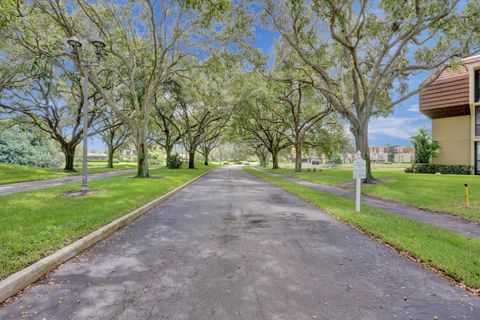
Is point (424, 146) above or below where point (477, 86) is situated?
below

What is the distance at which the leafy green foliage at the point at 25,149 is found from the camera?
3044 cm

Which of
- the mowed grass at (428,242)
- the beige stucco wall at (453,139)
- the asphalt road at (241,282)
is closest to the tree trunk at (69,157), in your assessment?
the asphalt road at (241,282)

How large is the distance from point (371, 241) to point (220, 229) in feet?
11.1

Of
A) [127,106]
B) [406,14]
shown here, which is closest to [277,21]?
[406,14]

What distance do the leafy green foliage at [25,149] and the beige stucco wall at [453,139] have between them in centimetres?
4326

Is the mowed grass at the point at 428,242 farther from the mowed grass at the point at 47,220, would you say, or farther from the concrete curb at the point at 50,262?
the mowed grass at the point at 47,220

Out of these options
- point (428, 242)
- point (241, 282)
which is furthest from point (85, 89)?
point (428, 242)

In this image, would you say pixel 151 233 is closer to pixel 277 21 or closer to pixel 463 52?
pixel 277 21

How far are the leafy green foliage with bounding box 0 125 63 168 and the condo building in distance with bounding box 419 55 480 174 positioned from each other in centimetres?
4232

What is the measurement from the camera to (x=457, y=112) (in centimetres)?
2488

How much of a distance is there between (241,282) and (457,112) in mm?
30088

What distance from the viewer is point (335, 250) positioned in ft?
16.5

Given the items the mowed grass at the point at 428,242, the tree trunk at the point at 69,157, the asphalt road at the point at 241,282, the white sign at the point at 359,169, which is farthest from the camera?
the tree trunk at the point at 69,157

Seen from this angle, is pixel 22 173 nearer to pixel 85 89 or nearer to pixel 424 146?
pixel 85 89
